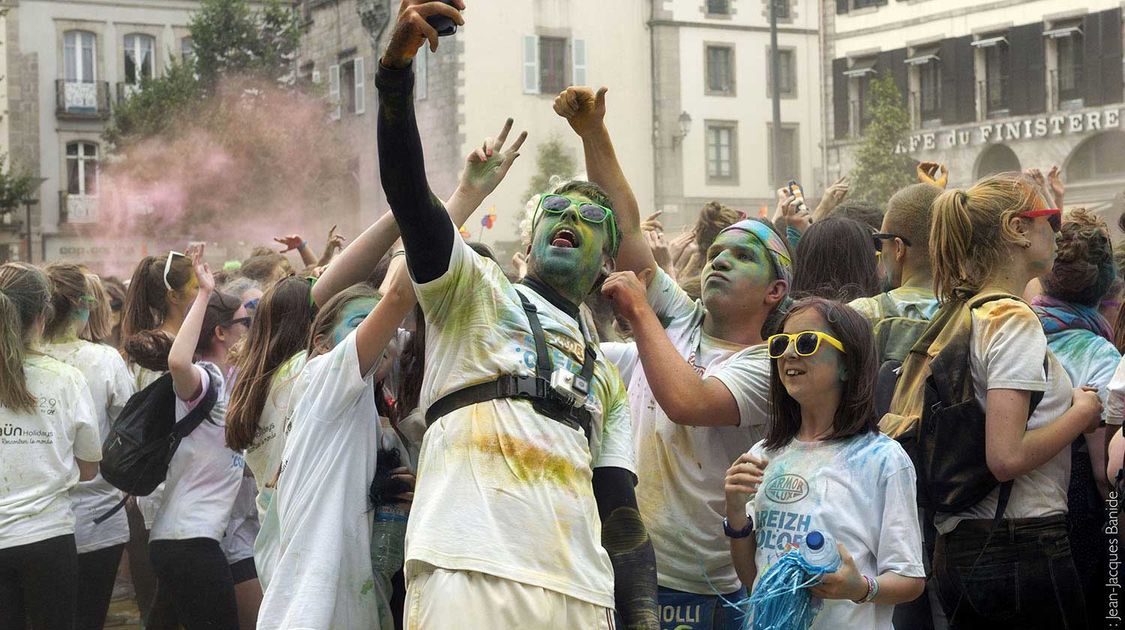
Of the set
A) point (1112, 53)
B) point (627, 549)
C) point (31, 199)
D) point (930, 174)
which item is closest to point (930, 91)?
point (1112, 53)

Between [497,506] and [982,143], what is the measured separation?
35502mm

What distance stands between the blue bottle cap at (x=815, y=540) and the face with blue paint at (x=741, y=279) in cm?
89

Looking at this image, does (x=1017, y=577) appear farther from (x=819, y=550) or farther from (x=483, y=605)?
(x=483, y=605)

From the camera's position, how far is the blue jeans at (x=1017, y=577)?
4.02 metres

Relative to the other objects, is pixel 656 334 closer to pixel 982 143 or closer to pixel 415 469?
pixel 415 469

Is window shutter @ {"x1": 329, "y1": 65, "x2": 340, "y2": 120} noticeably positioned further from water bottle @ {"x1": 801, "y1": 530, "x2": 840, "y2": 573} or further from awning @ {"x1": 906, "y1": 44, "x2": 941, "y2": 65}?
water bottle @ {"x1": 801, "y1": 530, "x2": 840, "y2": 573}

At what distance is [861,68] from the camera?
38.8m

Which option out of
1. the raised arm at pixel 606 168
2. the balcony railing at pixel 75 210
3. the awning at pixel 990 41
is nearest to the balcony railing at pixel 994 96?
the awning at pixel 990 41

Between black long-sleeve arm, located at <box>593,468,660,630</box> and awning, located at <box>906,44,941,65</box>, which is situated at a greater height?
awning, located at <box>906,44,941,65</box>

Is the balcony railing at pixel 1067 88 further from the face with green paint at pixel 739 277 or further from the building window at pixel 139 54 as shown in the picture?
the face with green paint at pixel 739 277

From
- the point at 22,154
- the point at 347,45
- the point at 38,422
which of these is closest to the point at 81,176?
the point at 22,154

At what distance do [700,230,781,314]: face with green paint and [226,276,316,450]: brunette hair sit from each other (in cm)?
138

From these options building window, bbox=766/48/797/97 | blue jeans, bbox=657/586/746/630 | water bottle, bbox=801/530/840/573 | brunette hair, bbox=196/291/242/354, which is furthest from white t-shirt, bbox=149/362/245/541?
building window, bbox=766/48/797/97

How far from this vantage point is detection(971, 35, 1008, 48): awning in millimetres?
36062
